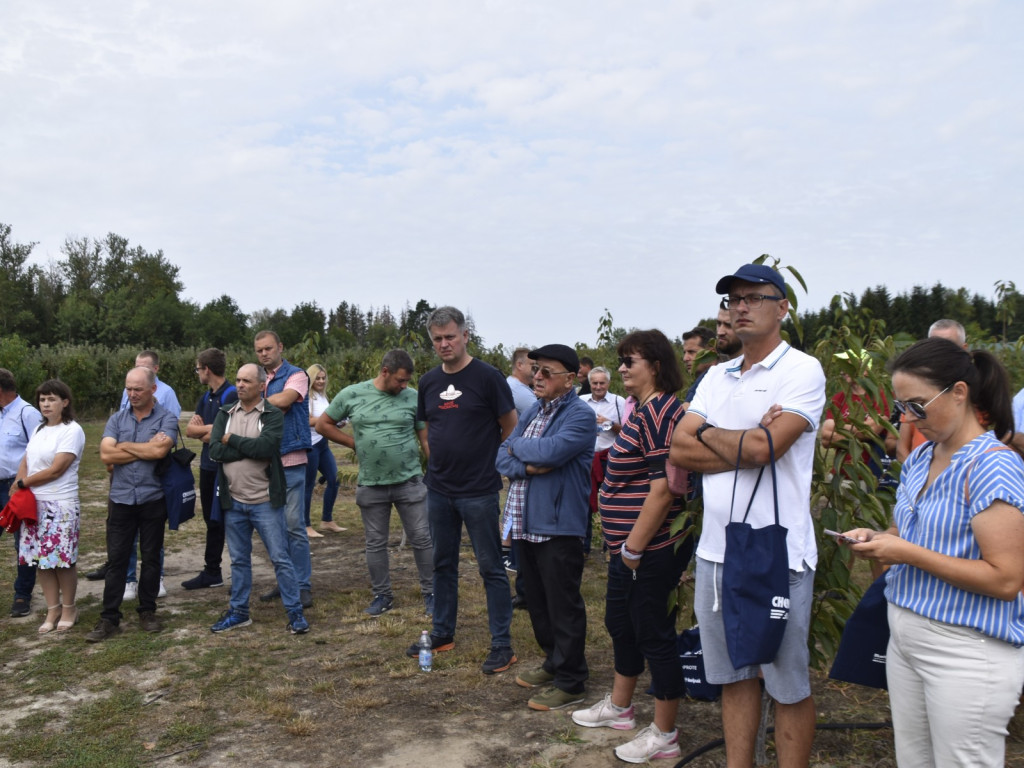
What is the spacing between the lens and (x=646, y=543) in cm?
370

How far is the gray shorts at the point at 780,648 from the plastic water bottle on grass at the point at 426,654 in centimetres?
258

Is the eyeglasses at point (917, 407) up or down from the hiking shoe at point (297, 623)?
up

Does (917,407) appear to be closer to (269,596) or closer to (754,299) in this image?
(754,299)

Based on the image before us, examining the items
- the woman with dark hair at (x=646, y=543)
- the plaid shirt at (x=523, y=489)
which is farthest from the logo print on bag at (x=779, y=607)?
the plaid shirt at (x=523, y=489)

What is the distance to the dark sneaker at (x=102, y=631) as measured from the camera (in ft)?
18.7

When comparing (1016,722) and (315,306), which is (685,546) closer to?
(1016,722)

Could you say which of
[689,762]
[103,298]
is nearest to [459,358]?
[689,762]

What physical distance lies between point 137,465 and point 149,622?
117 centimetres

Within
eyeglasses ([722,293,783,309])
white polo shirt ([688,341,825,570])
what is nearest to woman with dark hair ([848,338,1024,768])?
white polo shirt ([688,341,825,570])

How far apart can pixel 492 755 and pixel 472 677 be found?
3.54 feet

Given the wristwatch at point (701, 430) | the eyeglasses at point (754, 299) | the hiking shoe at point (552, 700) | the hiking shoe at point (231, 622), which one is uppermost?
the eyeglasses at point (754, 299)

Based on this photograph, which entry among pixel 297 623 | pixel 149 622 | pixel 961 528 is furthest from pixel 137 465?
pixel 961 528

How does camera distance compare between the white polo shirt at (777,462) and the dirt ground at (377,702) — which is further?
the dirt ground at (377,702)

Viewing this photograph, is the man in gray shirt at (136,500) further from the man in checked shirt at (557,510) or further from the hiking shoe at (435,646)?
the man in checked shirt at (557,510)
